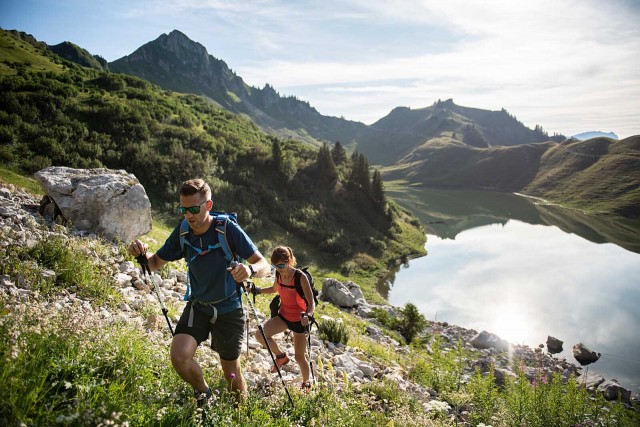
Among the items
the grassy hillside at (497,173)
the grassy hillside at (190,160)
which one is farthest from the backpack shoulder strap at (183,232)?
the grassy hillside at (497,173)

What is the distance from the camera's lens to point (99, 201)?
11.0 m

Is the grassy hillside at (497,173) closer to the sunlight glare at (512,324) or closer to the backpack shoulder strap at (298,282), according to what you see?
the sunlight glare at (512,324)

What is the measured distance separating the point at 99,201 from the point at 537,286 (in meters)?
45.2

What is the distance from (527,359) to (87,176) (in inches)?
995

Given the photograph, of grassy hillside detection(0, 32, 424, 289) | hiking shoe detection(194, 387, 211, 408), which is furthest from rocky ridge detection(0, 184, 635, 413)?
grassy hillside detection(0, 32, 424, 289)

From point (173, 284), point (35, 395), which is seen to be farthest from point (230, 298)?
point (173, 284)

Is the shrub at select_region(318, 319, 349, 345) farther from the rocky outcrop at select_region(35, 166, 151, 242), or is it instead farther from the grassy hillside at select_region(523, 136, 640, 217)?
the grassy hillside at select_region(523, 136, 640, 217)

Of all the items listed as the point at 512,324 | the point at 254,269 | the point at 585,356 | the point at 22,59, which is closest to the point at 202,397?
the point at 254,269

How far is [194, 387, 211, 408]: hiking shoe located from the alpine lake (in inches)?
635

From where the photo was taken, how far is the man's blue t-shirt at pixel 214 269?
4.50 metres

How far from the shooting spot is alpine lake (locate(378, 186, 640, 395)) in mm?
29000

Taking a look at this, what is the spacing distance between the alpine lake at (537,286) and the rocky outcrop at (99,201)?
15.1 metres

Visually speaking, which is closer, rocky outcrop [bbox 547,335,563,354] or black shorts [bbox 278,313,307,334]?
black shorts [bbox 278,313,307,334]

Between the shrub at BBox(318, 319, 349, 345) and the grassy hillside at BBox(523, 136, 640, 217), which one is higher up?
the grassy hillside at BBox(523, 136, 640, 217)
